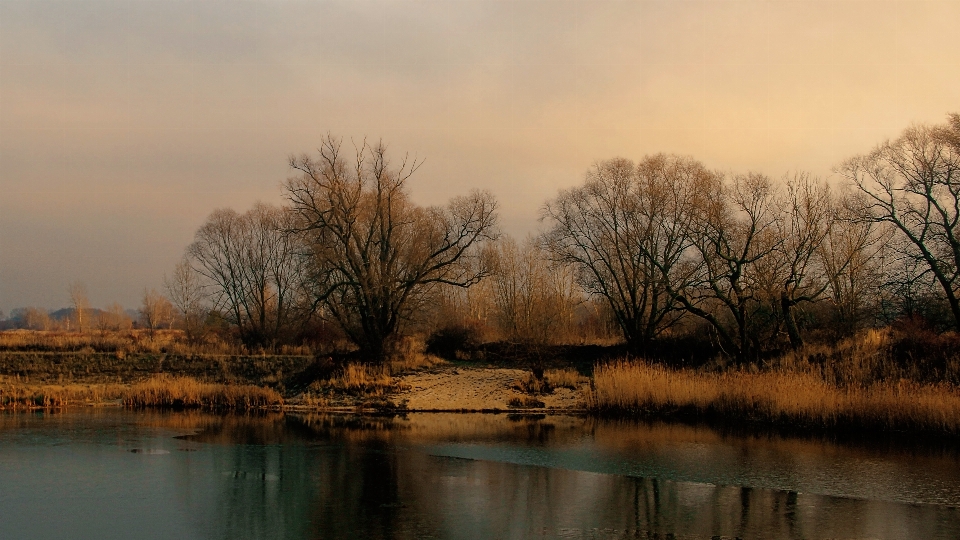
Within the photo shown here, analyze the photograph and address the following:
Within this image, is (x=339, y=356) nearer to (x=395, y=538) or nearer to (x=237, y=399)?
(x=237, y=399)

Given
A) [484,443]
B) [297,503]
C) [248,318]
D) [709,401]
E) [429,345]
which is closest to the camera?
[297,503]

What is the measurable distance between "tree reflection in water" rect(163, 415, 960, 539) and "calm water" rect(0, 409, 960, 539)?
4 cm

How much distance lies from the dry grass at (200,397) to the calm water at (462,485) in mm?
5968

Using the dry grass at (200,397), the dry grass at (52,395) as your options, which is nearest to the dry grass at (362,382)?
the dry grass at (200,397)

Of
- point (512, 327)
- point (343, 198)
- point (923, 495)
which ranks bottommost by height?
point (923, 495)

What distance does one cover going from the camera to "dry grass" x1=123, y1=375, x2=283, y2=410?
25.1 m

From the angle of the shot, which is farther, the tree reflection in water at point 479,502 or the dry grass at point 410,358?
the dry grass at point 410,358

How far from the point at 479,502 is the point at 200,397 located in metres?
17.7

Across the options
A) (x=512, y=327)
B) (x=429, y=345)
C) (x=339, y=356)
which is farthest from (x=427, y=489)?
(x=512, y=327)

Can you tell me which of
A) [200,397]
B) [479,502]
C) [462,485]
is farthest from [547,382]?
[479,502]

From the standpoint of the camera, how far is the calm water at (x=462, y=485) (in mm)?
9297

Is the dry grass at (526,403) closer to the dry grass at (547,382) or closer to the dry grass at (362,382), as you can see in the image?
the dry grass at (547,382)

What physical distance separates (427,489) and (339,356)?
21.6m

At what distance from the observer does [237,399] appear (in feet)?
82.3
